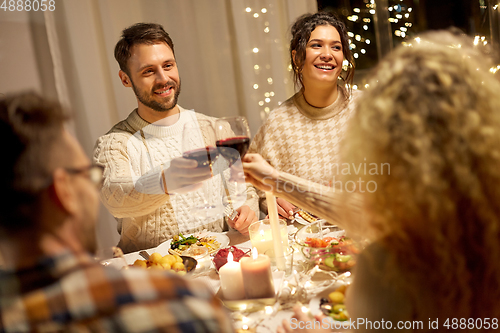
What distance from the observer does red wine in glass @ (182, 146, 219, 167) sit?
100 cm

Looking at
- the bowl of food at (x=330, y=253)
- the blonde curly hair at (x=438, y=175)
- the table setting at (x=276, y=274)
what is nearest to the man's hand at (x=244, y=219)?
Answer: the table setting at (x=276, y=274)

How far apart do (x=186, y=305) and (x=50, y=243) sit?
23cm

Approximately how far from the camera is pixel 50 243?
0.55 meters

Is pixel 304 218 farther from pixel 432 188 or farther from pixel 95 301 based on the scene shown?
pixel 95 301

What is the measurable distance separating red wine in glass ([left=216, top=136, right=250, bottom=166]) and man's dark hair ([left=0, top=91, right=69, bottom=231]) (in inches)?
18.5

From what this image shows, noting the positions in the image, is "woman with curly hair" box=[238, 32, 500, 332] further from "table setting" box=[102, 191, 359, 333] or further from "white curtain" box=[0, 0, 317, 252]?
"white curtain" box=[0, 0, 317, 252]

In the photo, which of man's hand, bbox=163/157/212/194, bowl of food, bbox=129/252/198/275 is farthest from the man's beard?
bowl of food, bbox=129/252/198/275

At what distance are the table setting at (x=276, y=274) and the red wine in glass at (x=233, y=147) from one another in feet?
0.76

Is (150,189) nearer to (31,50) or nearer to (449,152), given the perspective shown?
(449,152)

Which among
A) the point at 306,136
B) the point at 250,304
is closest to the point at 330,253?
the point at 250,304

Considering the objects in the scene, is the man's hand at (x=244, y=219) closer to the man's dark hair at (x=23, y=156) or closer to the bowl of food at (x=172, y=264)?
the bowl of food at (x=172, y=264)

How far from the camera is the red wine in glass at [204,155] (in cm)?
100

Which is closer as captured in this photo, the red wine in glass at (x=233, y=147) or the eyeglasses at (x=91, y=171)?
the eyeglasses at (x=91, y=171)

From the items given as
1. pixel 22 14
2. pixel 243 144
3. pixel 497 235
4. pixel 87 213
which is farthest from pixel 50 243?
pixel 22 14
